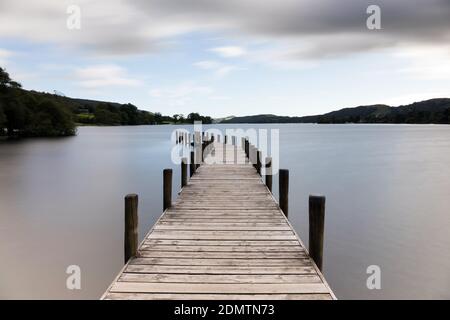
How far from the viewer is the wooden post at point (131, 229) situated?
5.48 m

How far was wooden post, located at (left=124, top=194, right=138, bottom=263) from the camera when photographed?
18.0ft

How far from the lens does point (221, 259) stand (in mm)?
5387

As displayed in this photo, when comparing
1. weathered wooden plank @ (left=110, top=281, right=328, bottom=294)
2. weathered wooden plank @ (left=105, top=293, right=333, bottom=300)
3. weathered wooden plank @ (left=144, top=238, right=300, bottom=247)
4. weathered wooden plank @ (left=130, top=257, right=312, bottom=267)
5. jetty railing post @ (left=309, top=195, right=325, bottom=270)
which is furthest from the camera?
weathered wooden plank @ (left=144, top=238, right=300, bottom=247)

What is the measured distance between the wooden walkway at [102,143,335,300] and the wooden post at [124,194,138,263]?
163 millimetres

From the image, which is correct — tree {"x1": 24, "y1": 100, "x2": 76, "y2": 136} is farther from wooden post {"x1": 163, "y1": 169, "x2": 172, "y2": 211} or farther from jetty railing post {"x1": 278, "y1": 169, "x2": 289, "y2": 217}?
jetty railing post {"x1": 278, "y1": 169, "x2": 289, "y2": 217}

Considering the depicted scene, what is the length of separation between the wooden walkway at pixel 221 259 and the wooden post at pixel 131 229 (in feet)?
0.54

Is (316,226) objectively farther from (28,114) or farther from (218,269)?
(28,114)

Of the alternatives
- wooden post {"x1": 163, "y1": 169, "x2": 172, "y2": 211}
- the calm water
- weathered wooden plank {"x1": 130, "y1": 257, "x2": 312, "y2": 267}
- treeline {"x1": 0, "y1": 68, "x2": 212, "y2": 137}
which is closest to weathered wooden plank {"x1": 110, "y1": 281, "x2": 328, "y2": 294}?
weathered wooden plank {"x1": 130, "y1": 257, "x2": 312, "y2": 267}

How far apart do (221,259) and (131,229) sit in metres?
1.46

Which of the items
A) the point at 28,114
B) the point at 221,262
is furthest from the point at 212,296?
the point at 28,114

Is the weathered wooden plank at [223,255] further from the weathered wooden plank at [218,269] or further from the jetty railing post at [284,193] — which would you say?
the jetty railing post at [284,193]

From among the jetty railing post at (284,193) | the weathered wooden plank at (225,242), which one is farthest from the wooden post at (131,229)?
the jetty railing post at (284,193)

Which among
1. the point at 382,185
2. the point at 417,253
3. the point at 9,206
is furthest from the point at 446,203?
the point at 9,206
